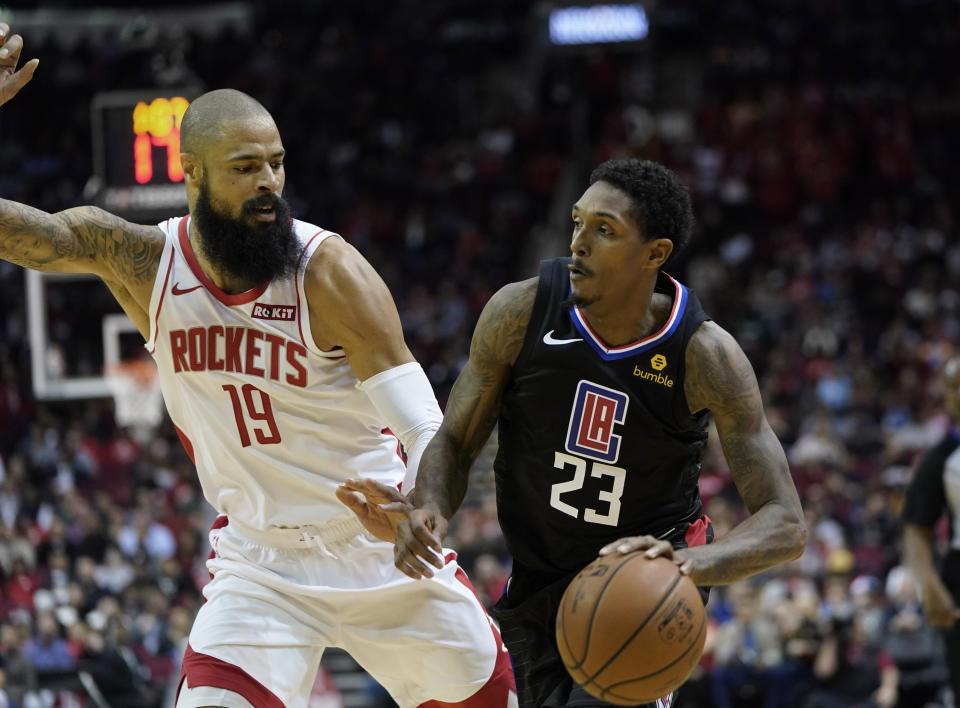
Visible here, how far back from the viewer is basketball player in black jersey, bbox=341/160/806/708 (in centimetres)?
389

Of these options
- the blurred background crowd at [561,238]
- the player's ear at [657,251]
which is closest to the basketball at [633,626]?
the player's ear at [657,251]

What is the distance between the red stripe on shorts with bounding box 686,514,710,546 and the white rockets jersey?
102 centimetres

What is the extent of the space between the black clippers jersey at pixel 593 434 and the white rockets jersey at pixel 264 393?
568 mm

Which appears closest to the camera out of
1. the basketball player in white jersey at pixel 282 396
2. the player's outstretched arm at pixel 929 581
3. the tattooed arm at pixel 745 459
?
the tattooed arm at pixel 745 459

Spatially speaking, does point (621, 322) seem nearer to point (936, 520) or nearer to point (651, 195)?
point (651, 195)

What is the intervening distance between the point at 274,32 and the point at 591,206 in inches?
787

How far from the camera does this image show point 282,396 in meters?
4.18

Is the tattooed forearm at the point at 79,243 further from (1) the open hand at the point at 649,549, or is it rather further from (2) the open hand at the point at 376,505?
(1) the open hand at the point at 649,549

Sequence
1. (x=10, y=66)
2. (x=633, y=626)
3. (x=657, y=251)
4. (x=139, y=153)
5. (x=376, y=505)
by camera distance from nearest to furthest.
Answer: (x=633, y=626) < (x=376, y=505) < (x=657, y=251) < (x=10, y=66) < (x=139, y=153)

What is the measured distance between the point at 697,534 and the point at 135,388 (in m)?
8.84

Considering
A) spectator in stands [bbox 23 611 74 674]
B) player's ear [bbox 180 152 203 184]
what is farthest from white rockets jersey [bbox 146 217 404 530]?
spectator in stands [bbox 23 611 74 674]

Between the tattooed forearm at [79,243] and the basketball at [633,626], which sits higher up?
the tattooed forearm at [79,243]

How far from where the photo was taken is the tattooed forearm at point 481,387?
159 inches

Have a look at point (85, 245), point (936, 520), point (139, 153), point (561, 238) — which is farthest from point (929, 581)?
point (561, 238)
